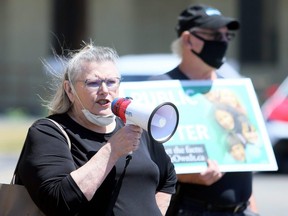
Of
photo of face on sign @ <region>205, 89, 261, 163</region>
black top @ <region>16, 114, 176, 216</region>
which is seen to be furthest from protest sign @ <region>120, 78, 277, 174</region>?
black top @ <region>16, 114, 176, 216</region>

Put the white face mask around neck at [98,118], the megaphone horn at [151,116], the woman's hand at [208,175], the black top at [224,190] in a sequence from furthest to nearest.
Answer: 1. the black top at [224,190]
2. the woman's hand at [208,175]
3. the white face mask around neck at [98,118]
4. the megaphone horn at [151,116]

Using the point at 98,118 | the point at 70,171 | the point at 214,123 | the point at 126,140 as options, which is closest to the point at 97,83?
the point at 98,118

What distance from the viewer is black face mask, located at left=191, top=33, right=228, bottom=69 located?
515cm

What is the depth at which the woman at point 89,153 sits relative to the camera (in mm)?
3631

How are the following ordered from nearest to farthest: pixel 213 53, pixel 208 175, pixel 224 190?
pixel 208 175 → pixel 224 190 → pixel 213 53

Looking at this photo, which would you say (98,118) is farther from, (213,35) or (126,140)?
(213,35)

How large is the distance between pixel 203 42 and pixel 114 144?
1.73 metres

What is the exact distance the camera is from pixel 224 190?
16.2ft

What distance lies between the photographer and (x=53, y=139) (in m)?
3.73

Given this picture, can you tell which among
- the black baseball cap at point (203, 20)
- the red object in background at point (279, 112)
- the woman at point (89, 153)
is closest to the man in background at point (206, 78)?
the black baseball cap at point (203, 20)

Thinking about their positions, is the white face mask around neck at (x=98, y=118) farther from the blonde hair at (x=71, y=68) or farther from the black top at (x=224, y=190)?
the black top at (x=224, y=190)

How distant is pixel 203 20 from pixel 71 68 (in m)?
1.55

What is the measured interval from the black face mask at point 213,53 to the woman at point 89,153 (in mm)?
1223

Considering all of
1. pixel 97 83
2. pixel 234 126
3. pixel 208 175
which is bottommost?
pixel 208 175
